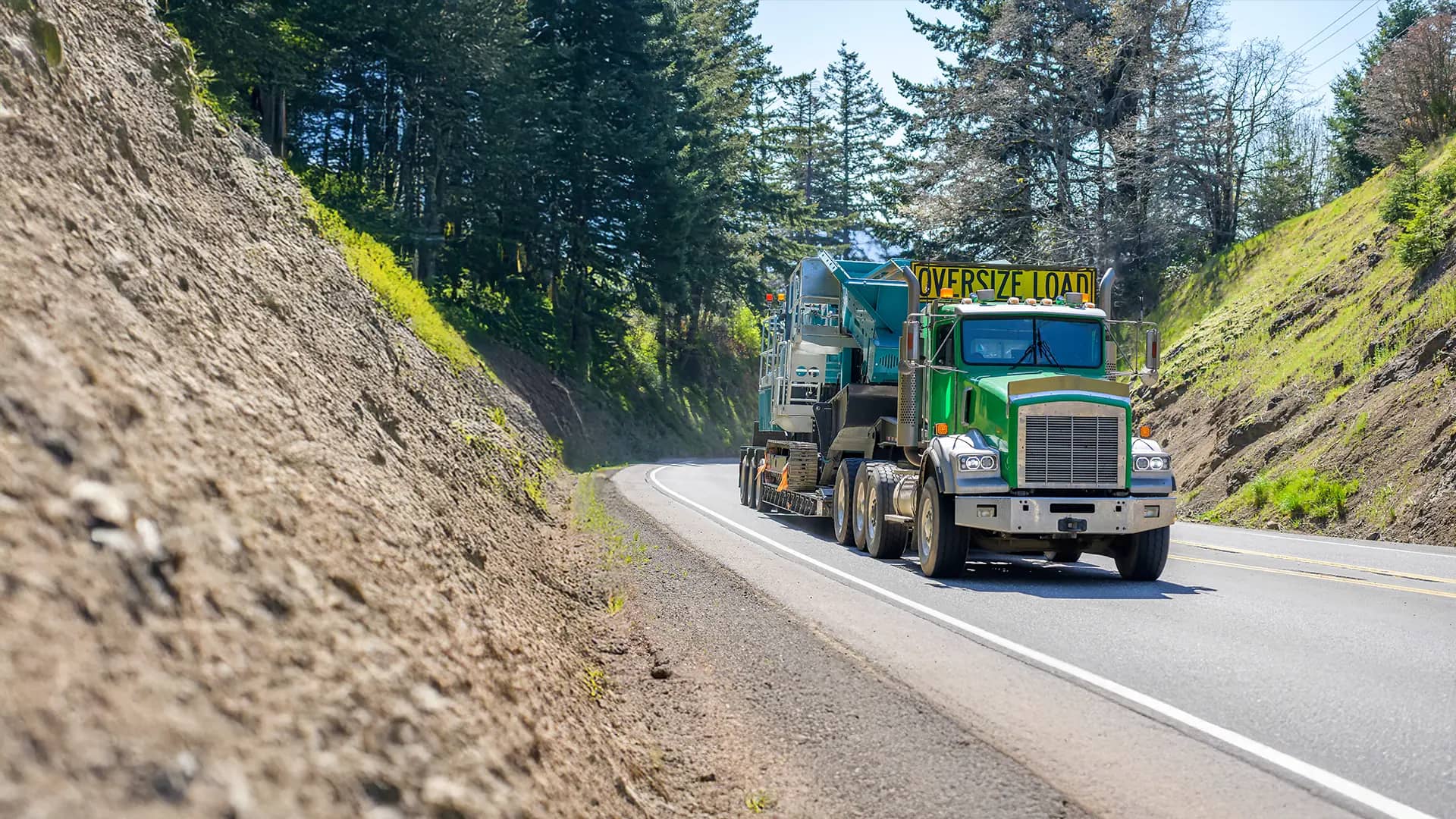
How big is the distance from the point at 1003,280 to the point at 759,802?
36.7ft

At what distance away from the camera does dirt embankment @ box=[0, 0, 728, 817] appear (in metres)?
2.65

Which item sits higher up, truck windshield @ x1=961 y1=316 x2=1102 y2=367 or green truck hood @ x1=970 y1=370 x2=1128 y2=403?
truck windshield @ x1=961 y1=316 x2=1102 y2=367

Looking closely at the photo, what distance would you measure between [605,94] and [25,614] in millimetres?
38298

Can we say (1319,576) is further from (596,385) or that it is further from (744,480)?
(596,385)

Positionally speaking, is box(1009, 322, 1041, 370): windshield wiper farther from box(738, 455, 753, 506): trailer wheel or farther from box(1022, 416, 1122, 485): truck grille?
box(738, 455, 753, 506): trailer wheel

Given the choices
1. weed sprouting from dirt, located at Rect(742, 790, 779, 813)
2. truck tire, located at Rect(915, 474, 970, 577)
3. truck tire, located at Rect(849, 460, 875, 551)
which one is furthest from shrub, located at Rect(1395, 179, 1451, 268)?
weed sprouting from dirt, located at Rect(742, 790, 779, 813)

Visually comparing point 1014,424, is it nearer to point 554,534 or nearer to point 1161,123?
point 554,534

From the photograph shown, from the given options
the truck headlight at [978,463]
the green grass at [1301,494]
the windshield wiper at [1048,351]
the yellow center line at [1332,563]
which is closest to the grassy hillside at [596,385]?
the truck headlight at [978,463]

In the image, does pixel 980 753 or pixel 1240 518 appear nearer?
pixel 980 753

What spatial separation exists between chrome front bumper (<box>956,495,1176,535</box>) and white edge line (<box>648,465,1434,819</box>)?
150 centimetres

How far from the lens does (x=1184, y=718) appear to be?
19.8ft

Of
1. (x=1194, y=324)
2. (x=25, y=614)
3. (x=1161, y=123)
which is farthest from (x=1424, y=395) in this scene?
(x=25, y=614)

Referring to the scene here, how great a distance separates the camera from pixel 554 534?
13.9m

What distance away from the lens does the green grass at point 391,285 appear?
658 inches
